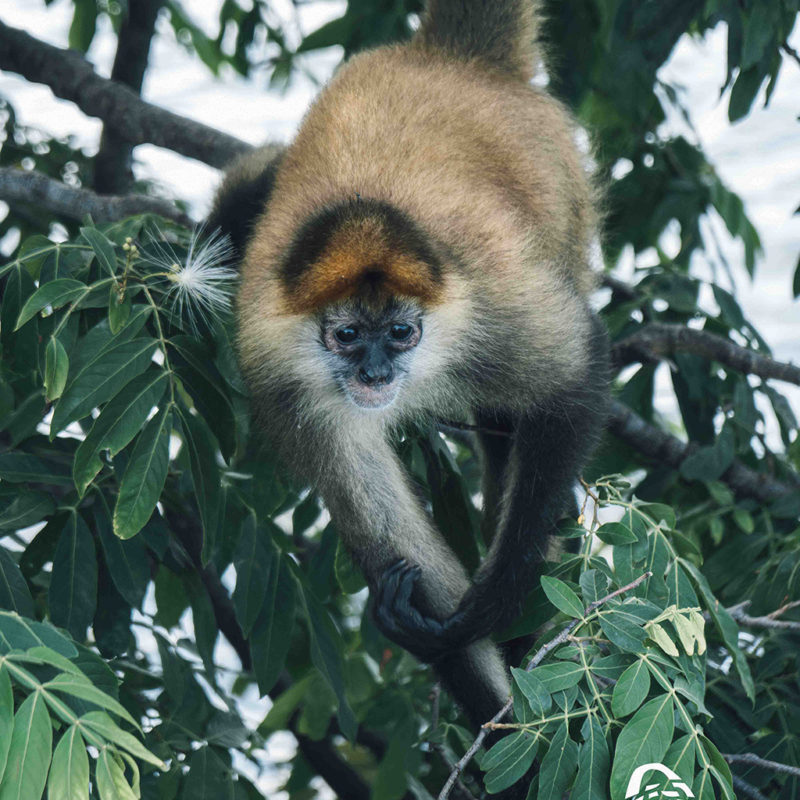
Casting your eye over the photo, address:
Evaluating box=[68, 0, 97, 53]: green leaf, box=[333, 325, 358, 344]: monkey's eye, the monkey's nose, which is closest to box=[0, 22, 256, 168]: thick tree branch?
box=[68, 0, 97, 53]: green leaf

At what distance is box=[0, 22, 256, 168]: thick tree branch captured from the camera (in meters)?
4.38

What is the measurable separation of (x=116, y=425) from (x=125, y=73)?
118 inches

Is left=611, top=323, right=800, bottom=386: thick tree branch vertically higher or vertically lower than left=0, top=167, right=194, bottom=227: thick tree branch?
Result: lower

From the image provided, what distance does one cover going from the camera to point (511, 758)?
207 cm

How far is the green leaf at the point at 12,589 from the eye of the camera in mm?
2434

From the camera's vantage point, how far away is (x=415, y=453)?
133 inches

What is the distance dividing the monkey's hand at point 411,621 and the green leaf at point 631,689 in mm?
1063

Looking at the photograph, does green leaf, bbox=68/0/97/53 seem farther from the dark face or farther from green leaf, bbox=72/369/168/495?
green leaf, bbox=72/369/168/495

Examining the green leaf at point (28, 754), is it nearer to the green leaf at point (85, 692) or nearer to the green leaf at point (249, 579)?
the green leaf at point (85, 692)

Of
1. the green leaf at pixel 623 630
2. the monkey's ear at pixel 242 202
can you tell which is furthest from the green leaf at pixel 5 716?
the monkey's ear at pixel 242 202

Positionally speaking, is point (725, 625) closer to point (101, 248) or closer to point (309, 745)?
point (101, 248)

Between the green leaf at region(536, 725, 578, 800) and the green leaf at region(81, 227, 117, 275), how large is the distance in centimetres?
142

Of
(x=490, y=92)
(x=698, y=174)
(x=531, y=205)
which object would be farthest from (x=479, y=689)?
(x=698, y=174)

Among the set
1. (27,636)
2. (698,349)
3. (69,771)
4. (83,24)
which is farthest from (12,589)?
(83,24)
